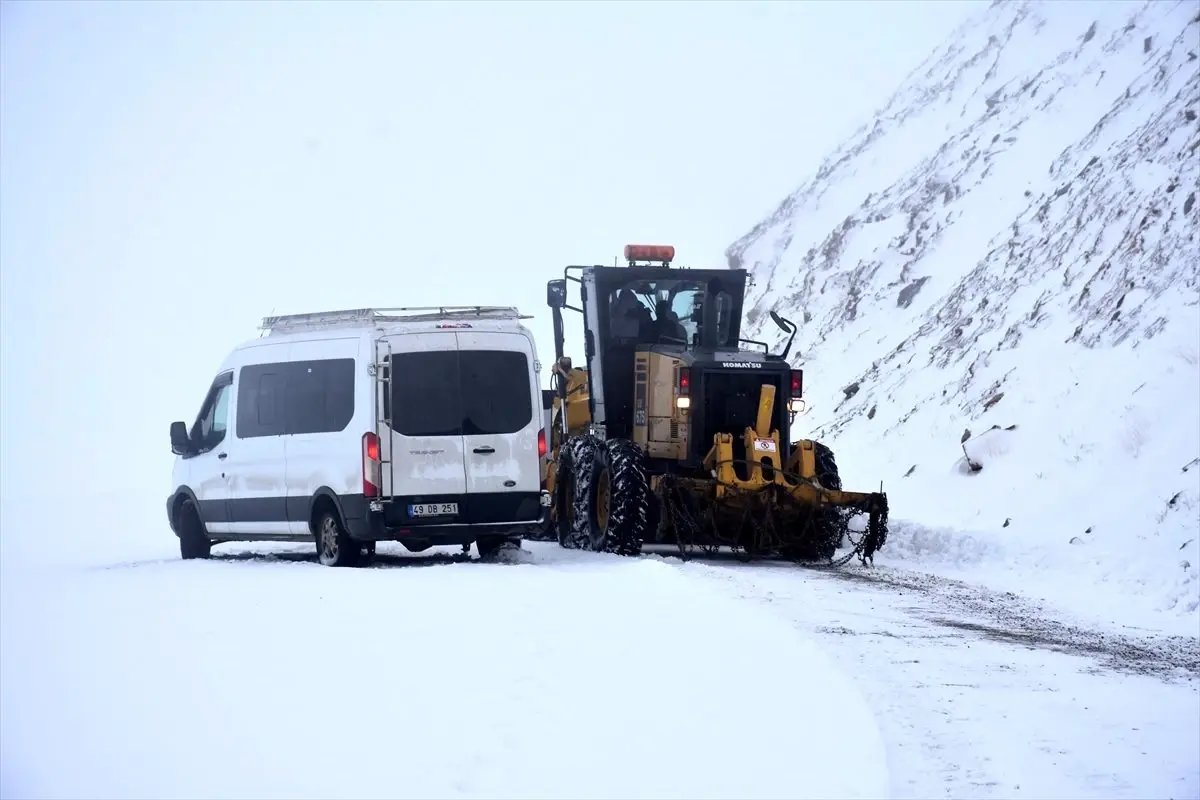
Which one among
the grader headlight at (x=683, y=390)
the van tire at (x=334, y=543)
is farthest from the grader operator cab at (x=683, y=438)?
the van tire at (x=334, y=543)

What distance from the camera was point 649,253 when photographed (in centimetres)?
1698

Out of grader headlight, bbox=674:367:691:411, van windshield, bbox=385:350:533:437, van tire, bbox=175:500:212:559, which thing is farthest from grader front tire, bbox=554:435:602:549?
van tire, bbox=175:500:212:559

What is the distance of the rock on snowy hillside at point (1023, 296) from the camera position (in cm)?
1577

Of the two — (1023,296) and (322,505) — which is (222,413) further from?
(1023,296)

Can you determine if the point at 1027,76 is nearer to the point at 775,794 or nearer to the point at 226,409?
the point at 226,409

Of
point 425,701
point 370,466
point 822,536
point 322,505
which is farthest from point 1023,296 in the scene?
point 425,701

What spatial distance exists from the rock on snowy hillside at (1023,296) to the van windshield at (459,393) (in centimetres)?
458

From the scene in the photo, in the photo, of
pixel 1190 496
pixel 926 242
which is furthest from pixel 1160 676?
pixel 926 242

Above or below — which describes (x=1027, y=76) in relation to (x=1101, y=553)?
above

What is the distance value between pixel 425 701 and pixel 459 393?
22.7 ft

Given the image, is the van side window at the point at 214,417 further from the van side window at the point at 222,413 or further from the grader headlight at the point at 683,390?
the grader headlight at the point at 683,390

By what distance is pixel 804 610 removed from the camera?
1034cm

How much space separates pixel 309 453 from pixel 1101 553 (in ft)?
25.2

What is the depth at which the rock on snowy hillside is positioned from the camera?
51.8 ft
